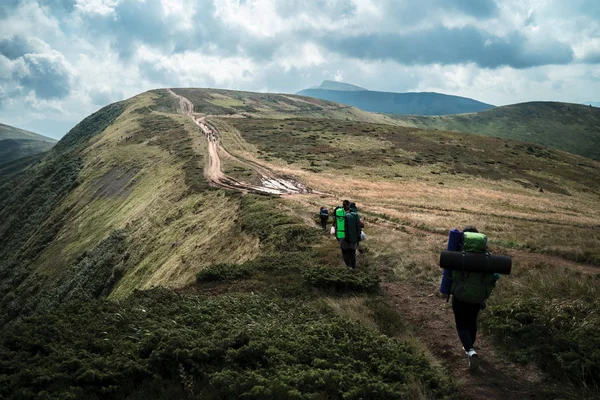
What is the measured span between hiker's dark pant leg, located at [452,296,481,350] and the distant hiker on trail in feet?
20.8

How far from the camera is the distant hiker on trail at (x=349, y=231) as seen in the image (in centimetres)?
1420

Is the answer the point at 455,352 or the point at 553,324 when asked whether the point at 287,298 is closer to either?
the point at 455,352

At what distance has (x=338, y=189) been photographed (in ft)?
137

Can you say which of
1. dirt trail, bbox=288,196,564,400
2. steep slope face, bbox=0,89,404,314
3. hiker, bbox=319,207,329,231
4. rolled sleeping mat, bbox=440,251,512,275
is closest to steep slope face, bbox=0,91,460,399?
steep slope face, bbox=0,89,404,314

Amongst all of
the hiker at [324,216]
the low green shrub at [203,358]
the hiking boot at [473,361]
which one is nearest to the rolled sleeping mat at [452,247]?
the hiking boot at [473,361]

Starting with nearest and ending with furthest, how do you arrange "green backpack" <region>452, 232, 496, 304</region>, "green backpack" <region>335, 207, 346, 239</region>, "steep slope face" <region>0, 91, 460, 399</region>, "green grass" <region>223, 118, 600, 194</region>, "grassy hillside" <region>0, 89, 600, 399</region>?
1. "steep slope face" <region>0, 91, 460, 399</region>
2. "grassy hillside" <region>0, 89, 600, 399</region>
3. "green backpack" <region>452, 232, 496, 304</region>
4. "green backpack" <region>335, 207, 346, 239</region>
5. "green grass" <region>223, 118, 600, 194</region>

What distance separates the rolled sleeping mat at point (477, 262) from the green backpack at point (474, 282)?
15 cm

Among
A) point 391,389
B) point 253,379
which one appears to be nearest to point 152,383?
point 253,379

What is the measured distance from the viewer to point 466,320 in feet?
26.5

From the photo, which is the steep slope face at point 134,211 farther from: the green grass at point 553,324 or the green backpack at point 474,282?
the green backpack at point 474,282

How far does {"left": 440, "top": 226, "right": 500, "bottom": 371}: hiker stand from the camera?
7.67 meters

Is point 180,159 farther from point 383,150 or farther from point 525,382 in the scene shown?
point 525,382

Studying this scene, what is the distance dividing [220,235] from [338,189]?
704 inches

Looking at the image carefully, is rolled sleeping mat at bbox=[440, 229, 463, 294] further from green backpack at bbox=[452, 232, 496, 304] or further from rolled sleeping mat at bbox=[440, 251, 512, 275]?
rolled sleeping mat at bbox=[440, 251, 512, 275]
